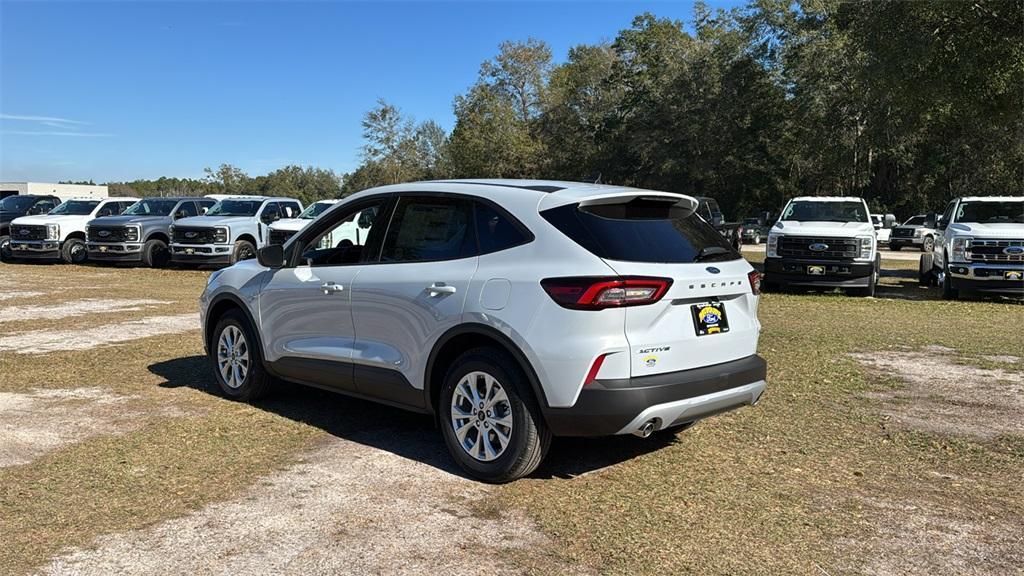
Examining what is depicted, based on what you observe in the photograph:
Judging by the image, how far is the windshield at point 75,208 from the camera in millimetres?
24078

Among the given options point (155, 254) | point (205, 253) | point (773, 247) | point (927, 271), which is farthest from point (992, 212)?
point (155, 254)

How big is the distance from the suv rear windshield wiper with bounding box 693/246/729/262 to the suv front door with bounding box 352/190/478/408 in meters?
1.31

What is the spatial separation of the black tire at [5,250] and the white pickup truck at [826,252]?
21.1 meters

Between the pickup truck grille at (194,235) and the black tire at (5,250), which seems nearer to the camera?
the pickup truck grille at (194,235)

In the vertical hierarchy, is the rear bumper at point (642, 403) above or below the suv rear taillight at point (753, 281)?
below

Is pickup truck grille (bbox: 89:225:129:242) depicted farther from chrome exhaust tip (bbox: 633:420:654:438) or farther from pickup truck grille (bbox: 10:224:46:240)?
chrome exhaust tip (bbox: 633:420:654:438)

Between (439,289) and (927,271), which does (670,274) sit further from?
(927,271)

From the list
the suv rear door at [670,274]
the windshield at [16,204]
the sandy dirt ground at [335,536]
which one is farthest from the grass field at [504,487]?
the windshield at [16,204]

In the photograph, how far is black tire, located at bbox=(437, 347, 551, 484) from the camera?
4590 millimetres

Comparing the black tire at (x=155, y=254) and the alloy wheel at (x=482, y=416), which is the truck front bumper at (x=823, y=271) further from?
the black tire at (x=155, y=254)

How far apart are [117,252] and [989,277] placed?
19928 mm

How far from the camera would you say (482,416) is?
4820 mm

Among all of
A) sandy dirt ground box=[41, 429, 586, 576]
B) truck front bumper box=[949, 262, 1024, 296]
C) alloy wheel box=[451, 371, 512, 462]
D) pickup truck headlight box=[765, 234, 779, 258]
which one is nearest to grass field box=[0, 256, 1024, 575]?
sandy dirt ground box=[41, 429, 586, 576]

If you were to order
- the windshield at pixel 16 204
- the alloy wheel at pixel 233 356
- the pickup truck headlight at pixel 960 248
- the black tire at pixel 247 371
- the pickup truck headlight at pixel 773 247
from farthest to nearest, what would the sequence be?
the windshield at pixel 16 204, the pickup truck headlight at pixel 773 247, the pickup truck headlight at pixel 960 248, the alloy wheel at pixel 233 356, the black tire at pixel 247 371
